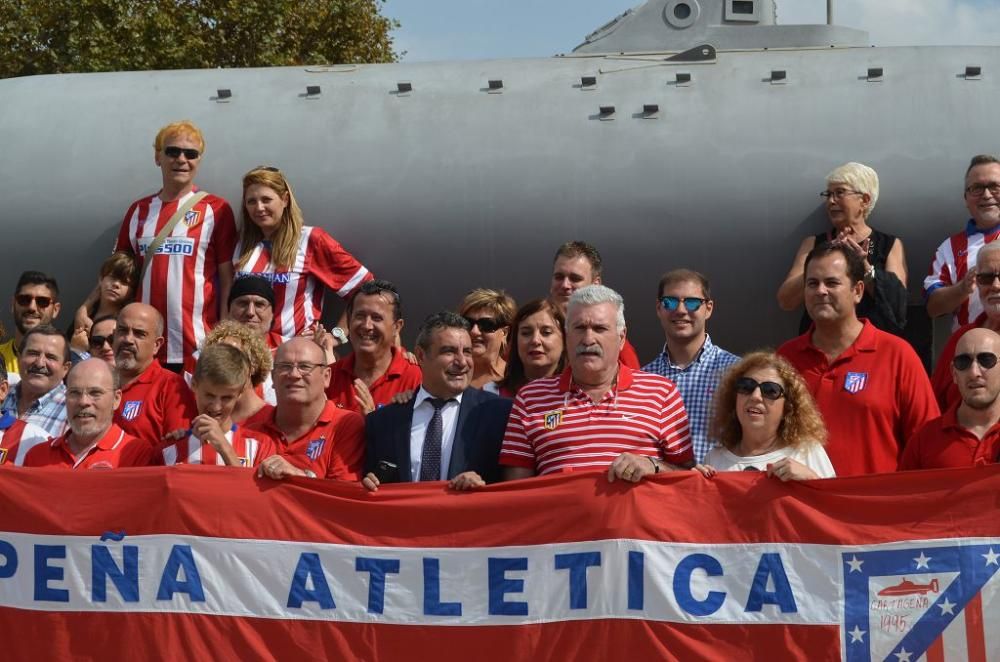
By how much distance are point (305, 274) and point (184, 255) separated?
714 mm

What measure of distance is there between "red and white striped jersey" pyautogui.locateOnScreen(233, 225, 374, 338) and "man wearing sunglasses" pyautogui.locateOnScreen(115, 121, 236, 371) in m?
0.18

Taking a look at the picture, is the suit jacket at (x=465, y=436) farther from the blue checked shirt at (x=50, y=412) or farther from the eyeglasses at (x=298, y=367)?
the blue checked shirt at (x=50, y=412)

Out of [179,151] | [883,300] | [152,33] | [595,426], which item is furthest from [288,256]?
[152,33]

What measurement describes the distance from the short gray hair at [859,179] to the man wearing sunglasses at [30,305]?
14.7 feet

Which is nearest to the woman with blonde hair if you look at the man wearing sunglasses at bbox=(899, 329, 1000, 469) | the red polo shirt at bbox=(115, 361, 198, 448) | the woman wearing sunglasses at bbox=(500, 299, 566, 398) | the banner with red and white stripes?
the red polo shirt at bbox=(115, 361, 198, 448)

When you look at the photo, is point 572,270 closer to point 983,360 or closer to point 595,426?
point 595,426

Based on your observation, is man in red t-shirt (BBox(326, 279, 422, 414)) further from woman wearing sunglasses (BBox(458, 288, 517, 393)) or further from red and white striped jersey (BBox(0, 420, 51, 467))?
red and white striped jersey (BBox(0, 420, 51, 467))

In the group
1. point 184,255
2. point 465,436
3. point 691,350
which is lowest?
point 465,436

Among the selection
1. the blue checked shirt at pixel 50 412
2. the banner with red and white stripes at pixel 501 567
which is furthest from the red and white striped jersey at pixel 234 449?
the blue checked shirt at pixel 50 412

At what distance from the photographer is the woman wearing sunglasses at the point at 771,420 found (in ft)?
19.5

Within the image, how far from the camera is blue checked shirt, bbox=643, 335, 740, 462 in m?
6.80

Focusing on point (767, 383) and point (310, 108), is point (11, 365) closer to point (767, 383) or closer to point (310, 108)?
point (310, 108)

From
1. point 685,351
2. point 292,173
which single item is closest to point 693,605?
point 685,351

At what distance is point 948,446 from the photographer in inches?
236
